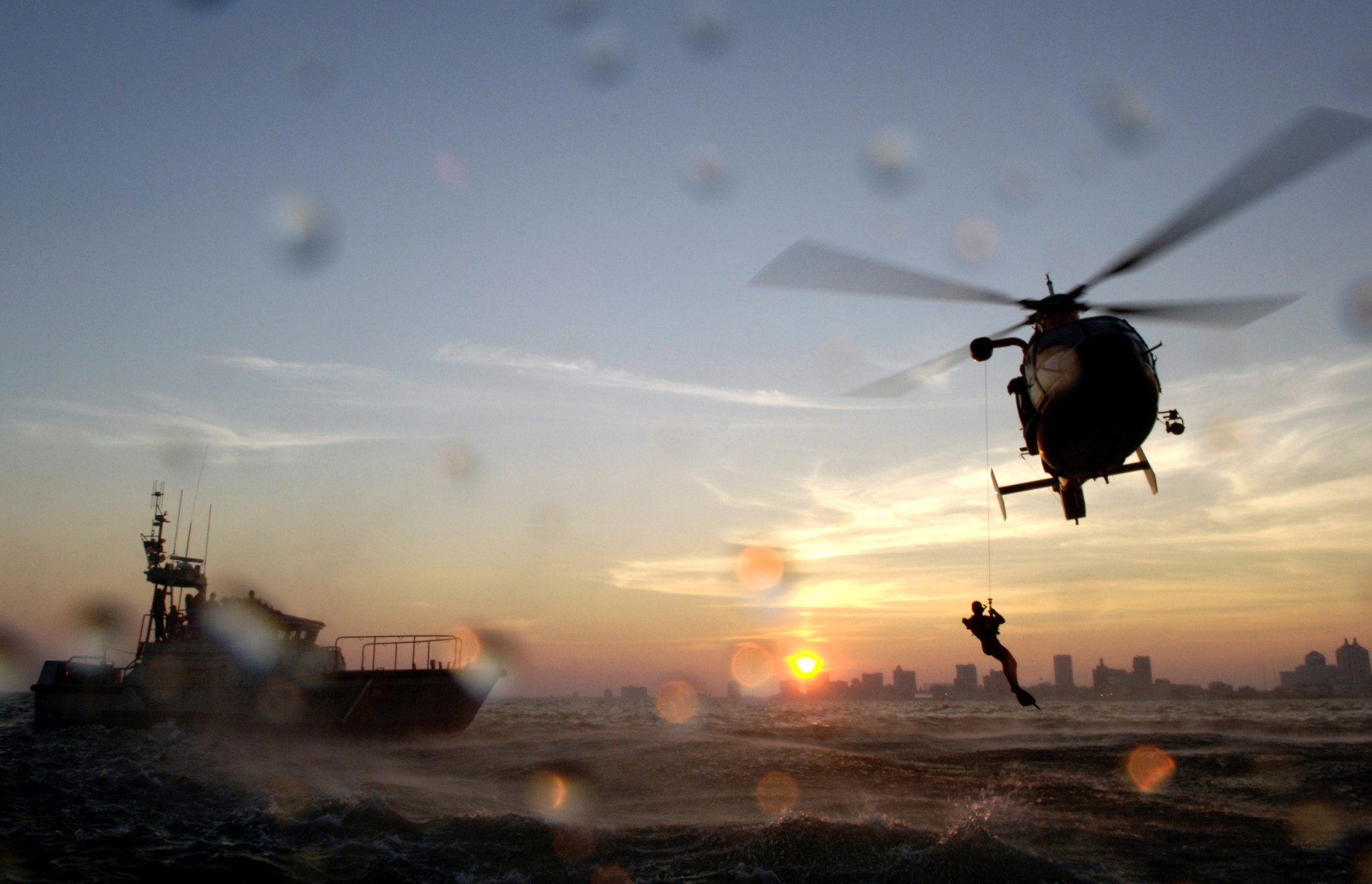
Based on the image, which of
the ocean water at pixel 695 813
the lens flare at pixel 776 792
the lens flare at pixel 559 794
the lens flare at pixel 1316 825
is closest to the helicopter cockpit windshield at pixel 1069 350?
the ocean water at pixel 695 813

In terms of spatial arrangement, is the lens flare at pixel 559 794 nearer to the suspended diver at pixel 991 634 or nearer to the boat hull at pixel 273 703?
the suspended diver at pixel 991 634

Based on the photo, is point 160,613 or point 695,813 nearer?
point 695,813

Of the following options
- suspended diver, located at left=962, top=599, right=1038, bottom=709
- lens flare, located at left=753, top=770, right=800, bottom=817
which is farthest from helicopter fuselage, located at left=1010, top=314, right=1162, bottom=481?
lens flare, located at left=753, top=770, right=800, bottom=817

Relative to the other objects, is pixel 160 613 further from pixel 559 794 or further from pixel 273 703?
pixel 559 794

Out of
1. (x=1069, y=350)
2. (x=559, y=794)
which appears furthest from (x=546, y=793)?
(x=1069, y=350)

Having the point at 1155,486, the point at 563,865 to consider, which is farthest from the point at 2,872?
the point at 1155,486

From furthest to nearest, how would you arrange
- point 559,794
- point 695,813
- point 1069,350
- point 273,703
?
point 273,703 < point 559,794 < point 695,813 < point 1069,350

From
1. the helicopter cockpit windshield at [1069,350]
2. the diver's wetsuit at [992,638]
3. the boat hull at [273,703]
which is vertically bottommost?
the boat hull at [273,703]

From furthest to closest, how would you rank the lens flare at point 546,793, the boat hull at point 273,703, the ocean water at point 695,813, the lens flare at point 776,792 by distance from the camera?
the boat hull at point 273,703, the lens flare at point 546,793, the lens flare at point 776,792, the ocean water at point 695,813

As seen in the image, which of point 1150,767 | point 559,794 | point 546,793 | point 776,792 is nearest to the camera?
point 776,792
